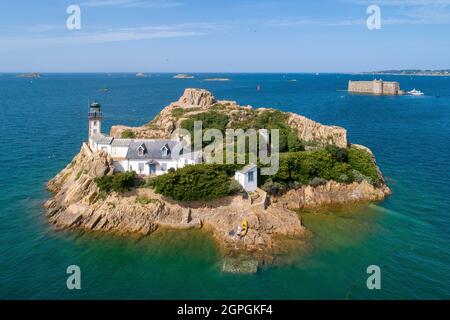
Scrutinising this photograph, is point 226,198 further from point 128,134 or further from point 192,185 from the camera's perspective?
point 128,134

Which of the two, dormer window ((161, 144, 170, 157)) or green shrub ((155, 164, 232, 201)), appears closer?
green shrub ((155, 164, 232, 201))

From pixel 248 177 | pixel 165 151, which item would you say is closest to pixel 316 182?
pixel 248 177

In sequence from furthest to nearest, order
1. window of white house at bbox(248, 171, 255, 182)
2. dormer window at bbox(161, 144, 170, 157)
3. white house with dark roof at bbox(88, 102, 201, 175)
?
dormer window at bbox(161, 144, 170, 157) < white house with dark roof at bbox(88, 102, 201, 175) < window of white house at bbox(248, 171, 255, 182)

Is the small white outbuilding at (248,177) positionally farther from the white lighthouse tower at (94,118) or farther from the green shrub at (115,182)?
the white lighthouse tower at (94,118)

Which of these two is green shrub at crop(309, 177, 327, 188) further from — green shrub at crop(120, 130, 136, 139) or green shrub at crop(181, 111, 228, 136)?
green shrub at crop(120, 130, 136, 139)

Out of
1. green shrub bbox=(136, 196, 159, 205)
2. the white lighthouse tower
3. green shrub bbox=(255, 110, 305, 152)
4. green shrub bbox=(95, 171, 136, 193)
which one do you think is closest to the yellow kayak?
green shrub bbox=(136, 196, 159, 205)
